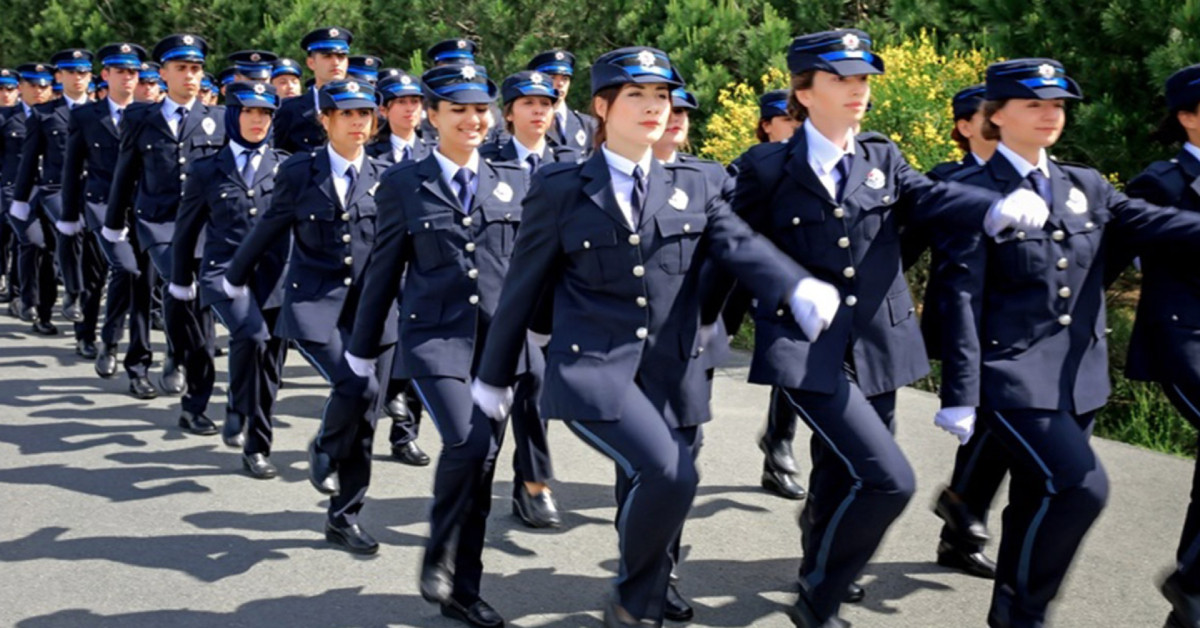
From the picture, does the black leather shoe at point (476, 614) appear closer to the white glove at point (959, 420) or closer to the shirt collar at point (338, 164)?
the white glove at point (959, 420)

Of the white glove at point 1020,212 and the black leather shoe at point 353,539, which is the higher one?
the white glove at point 1020,212

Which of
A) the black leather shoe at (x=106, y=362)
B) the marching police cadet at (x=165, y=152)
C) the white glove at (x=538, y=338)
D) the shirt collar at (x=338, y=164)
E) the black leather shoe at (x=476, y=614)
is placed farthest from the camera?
the black leather shoe at (x=106, y=362)

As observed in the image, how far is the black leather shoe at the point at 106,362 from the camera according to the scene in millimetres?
11078

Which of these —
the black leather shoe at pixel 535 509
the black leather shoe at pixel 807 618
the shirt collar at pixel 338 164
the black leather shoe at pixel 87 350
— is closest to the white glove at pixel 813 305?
the black leather shoe at pixel 807 618

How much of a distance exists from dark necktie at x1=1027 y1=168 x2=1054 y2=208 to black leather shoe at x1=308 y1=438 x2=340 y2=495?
3.14 meters

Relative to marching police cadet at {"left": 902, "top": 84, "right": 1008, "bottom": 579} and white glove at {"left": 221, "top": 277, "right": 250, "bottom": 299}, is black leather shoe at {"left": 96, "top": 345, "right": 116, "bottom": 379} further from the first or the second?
marching police cadet at {"left": 902, "top": 84, "right": 1008, "bottom": 579}

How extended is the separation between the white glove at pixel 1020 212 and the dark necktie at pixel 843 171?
20.0 inches

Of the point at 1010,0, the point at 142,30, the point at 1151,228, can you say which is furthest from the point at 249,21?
the point at 1151,228

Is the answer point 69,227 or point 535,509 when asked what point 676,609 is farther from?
point 69,227

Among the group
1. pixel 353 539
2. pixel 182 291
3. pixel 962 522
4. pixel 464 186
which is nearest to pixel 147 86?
pixel 182 291

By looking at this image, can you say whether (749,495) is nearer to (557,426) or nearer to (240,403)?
(557,426)

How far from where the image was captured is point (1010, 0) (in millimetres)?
11125

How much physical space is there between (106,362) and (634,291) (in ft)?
22.9

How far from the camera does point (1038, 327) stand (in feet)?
17.9
